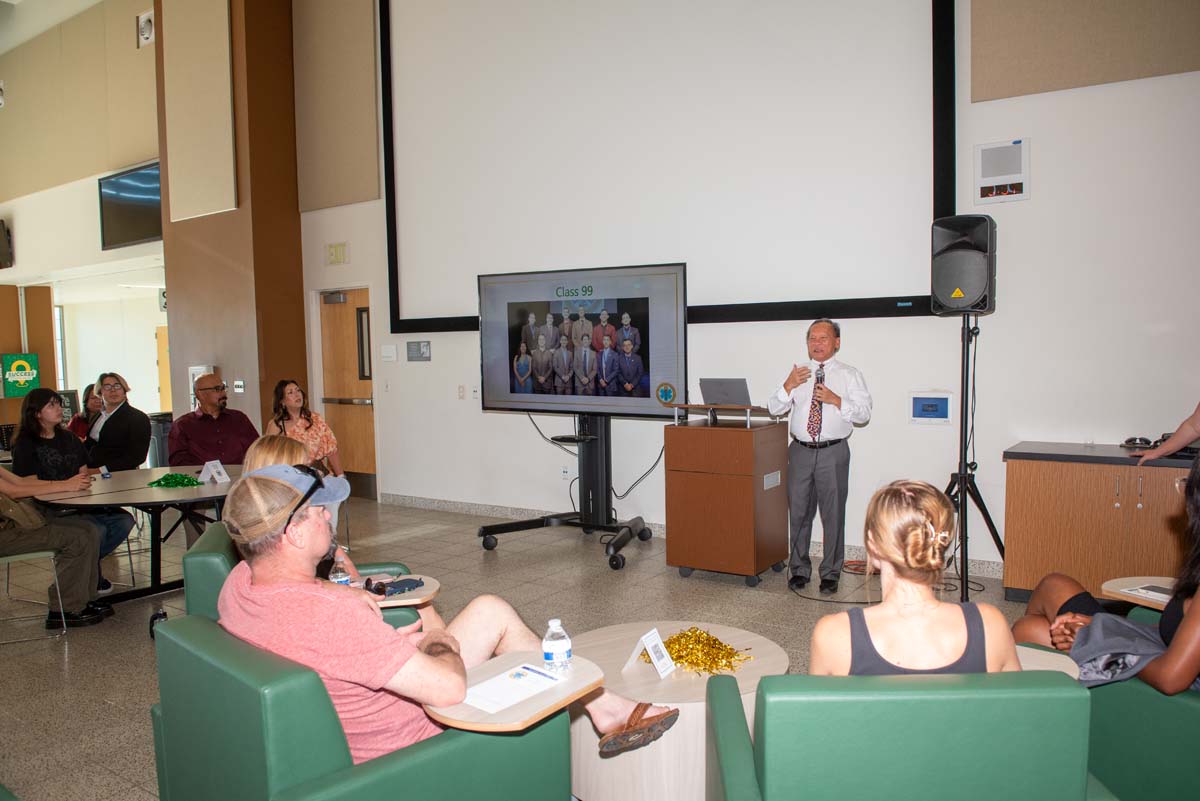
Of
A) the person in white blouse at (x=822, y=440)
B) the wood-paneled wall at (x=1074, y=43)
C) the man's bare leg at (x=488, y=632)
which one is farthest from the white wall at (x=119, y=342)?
the man's bare leg at (x=488, y=632)

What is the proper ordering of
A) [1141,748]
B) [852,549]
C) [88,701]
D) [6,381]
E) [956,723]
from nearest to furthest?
[956,723]
[1141,748]
[88,701]
[852,549]
[6,381]

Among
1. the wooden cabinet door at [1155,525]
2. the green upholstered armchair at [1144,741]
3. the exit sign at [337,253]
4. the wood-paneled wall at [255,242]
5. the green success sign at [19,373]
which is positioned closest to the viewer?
the green upholstered armchair at [1144,741]

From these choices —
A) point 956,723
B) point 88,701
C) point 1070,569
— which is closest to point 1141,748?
point 956,723

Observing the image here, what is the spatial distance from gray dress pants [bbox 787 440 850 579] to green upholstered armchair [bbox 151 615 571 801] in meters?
3.15

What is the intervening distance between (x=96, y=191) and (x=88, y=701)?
9.16 meters

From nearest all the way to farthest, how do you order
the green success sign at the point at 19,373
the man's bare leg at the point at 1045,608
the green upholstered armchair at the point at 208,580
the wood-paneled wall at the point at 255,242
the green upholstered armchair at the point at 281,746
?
1. the green upholstered armchair at the point at 281,746
2. the green upholstered armchair at the point at 208,580
3. the man's bare leg at the point at 1045,608
4. the wood-paneled wall at the point at 255,242
5. the green success sign at the point at 19,373

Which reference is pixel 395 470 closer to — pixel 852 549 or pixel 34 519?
pixel 34 519

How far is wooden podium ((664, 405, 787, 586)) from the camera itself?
16.5 ft

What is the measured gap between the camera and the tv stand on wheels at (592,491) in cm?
625

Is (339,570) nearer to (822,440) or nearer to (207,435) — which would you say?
(822,440)

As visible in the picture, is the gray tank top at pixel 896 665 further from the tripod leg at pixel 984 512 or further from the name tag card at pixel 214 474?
the name tag card at pixel 214 474

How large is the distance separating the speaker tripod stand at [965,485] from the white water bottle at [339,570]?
3.01 metres

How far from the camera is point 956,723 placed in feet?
4.90

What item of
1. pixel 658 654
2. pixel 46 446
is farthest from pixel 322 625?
pixel 46 446
